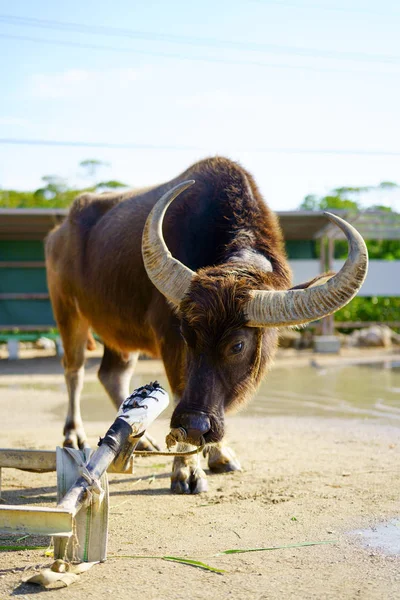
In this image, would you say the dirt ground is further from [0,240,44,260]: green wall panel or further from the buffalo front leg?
[0,240,44,260]: green wall panel

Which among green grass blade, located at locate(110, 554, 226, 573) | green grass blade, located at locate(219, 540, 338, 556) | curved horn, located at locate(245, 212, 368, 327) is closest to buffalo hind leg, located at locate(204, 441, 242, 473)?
curved horn, located at locate(245, 212, 368, 327)

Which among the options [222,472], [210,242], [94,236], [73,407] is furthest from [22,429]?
[210,242]

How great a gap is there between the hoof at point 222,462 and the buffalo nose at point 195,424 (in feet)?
5.83

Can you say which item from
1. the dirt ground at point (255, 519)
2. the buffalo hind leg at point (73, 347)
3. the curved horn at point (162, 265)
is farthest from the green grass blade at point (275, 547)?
the buffalo hind leg at point (73, 347)

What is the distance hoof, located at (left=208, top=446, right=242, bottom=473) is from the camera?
6.34 m

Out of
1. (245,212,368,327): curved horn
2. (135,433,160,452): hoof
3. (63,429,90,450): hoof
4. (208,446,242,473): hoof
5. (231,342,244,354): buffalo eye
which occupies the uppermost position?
(245,212,368,327): curved horn

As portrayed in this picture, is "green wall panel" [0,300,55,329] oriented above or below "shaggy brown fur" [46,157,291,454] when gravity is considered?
below

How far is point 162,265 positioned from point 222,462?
2092 mm

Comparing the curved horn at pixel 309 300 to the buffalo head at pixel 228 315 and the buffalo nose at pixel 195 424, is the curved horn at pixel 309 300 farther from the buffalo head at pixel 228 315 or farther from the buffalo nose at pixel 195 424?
the buffalo nose at pixel 195 424

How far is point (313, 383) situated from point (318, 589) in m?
10.1

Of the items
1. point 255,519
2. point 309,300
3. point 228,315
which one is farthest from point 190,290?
point 255,519

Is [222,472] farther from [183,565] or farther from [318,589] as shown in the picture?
[318,589]

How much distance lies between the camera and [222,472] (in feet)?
20.9

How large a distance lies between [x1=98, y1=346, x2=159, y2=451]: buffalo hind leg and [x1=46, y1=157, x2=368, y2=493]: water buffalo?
0.5 inches
